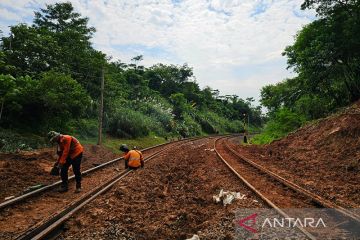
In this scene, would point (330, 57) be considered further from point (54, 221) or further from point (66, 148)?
point (54, 221)

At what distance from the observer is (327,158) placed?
13.0m

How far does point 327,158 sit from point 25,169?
11.9 m

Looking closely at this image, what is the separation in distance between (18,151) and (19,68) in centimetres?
628

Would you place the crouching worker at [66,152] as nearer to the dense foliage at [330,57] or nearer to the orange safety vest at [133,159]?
the orange safety vest at [133,159]

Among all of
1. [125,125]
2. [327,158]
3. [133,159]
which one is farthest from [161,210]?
[125,125]

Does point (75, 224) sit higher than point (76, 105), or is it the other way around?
point (76, 105)

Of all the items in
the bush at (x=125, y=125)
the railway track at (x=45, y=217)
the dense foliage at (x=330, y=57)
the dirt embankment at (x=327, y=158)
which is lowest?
the railway track at (x=45, y=217)

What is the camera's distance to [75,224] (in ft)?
19.2

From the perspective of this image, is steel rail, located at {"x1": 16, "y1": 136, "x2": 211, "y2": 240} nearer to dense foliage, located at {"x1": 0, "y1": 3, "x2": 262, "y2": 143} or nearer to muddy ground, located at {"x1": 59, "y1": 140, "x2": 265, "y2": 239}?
muddy ground, located at {"x1": 59, "y1": 140, "x2": 265, "y2": 239}

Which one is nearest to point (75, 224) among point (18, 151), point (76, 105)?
point (18, 151)

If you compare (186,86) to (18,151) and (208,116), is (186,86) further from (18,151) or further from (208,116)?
(18,151)

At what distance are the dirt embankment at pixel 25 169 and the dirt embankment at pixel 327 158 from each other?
27.2 ft

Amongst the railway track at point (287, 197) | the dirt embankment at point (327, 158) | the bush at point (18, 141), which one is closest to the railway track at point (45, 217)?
the railway track at point (287, 197)

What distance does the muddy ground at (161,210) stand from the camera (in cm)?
541
